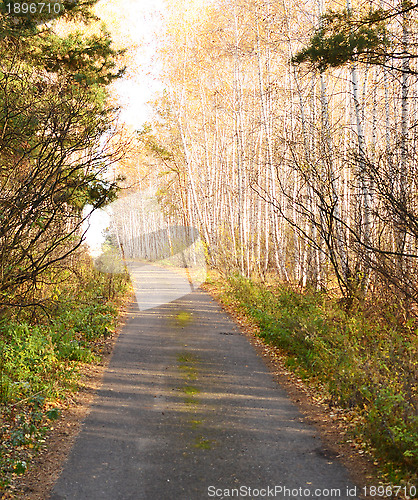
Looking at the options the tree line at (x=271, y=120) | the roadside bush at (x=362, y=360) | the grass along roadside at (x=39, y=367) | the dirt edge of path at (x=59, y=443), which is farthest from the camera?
the tree line at (x=271, y=120)

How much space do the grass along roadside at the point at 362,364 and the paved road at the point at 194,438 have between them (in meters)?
0.52

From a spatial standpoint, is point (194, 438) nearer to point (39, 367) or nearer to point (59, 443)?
point (59, 443)

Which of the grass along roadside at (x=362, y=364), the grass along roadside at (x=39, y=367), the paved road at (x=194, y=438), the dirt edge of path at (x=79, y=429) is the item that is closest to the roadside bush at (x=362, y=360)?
the grass along roadside at (x=362, y=364)

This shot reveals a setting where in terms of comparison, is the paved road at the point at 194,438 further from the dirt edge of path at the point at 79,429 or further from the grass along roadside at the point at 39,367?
the grass along roadside at the point at 39,367

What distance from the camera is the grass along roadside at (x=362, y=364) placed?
4.34 m

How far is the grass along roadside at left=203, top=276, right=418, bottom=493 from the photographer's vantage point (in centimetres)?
434

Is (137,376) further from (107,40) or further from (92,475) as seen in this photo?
(107,40)

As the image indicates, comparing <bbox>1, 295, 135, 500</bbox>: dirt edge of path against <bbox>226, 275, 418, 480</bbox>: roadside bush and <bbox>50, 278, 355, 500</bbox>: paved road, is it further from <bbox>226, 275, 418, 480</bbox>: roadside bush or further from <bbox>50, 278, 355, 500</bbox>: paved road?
<bbox>226, 275, 418, 480</bbox>: roadside bush

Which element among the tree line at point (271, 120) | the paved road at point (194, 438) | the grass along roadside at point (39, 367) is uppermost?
the tree line at point (271, 120)

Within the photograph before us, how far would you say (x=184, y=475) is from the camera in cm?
448

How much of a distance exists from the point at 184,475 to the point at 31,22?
7.97 metres

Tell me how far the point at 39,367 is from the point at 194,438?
2.86m

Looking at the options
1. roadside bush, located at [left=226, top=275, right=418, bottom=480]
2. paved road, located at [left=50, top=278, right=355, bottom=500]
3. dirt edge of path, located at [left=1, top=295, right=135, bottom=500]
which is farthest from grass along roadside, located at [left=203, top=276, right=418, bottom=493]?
dirt edge of path, located at [left=1, top=295, right=135, bottom=500]

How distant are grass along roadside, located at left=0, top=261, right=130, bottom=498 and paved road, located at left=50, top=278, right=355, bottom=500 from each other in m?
0.51
